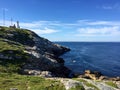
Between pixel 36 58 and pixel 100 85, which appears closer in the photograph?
pixel 100 85

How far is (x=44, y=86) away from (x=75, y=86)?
558 centimetres

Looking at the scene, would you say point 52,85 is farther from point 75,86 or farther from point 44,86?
point 75,86

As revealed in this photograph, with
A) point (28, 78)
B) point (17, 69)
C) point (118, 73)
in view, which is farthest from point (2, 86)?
point (118, 73)

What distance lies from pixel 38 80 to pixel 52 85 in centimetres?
516

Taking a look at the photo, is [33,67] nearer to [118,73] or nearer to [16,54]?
[16,54]

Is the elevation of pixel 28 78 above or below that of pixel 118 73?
above

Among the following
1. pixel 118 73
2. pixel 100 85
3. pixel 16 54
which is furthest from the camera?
pixel 118 73

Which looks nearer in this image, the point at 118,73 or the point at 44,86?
the point at 44,86

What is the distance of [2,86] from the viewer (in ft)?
118

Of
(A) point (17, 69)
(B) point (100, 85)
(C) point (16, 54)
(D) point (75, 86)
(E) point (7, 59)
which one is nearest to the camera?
(D) point (75, 86)

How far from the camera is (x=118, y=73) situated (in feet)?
304

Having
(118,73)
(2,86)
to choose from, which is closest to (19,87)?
(2,86)

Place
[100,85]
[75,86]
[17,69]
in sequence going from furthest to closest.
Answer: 1. [17,69]
2. [100,85]
3. [75,86]

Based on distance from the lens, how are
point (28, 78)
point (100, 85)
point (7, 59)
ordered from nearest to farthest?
1. point (100, 85)
2. point (28, 78)
3. point (7, 59)
